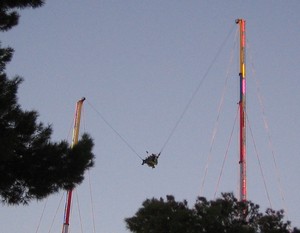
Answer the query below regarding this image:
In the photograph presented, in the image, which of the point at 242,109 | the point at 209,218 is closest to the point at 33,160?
the point at 209,218

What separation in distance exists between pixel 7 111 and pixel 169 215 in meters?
7.59

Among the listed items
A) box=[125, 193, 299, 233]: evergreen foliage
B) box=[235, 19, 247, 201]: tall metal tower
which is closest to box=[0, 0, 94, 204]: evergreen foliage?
box=[125, 193, 299, 233]: evergreen foliage

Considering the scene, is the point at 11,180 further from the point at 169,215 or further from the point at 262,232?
the point at 262,232

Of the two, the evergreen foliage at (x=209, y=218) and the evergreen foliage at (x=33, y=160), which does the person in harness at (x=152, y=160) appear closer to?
the evergreen foliage at (x=209, y=218)

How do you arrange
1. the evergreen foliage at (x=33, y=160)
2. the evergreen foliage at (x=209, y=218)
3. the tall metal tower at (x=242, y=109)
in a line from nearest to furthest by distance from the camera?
the evergreen foliage at (x=33, y=160) → the evergreen foliage at (x=209, y=218) → the tall metal tower at (x=242, y=109)

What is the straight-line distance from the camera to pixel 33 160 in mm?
12359

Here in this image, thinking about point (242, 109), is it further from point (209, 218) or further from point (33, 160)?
point (33, 160)

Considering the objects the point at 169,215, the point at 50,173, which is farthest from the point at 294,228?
the point at 50,173

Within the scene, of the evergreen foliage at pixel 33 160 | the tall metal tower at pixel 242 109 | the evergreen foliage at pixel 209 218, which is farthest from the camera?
the tall metal tower at pixel 242 109

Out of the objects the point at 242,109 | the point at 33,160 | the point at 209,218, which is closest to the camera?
the point at 33,160

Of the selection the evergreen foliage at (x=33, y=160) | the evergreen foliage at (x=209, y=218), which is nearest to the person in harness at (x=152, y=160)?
the evergreen foliage at (x=209, y=218)

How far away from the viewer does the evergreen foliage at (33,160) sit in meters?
12.2

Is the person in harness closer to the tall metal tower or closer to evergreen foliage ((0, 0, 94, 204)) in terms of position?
the tall metal tower

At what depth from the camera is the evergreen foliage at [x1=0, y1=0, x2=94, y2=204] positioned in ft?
40.1
